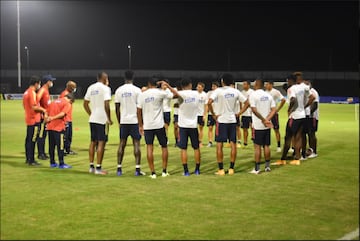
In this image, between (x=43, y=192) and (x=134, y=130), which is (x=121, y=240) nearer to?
(x=43, y=192)

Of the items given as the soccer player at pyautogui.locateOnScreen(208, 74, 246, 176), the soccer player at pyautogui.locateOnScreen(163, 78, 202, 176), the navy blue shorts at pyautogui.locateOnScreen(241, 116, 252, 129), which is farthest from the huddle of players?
the navy blue shorts at pyautogui.locateOnScreen(241, 116, 252, 129)

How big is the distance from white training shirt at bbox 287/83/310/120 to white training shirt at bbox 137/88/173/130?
293 cm

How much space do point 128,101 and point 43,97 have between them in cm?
273

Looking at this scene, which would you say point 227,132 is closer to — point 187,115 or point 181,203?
point 187,115

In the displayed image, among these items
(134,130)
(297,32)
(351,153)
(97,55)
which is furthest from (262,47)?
(134,130)

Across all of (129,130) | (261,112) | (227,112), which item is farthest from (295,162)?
(129,130)

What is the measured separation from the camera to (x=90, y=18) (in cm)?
5869

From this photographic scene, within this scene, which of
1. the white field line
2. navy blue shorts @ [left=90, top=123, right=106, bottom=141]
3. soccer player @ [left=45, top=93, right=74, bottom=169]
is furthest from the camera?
soccer player @ [left=45, top=93, right=74, bottom=169]

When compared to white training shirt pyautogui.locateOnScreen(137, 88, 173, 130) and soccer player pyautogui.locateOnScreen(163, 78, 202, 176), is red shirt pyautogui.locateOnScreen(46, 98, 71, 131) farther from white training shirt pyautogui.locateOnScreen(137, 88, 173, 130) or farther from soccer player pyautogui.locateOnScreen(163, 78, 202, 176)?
soccer player pyautogui.locateOnScreen(163, 78, 202, 176)

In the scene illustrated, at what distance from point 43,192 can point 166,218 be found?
2650 millimetres

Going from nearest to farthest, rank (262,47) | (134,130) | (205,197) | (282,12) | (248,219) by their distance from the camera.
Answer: (248,219), (205,197), (134,130), (282,12), (262,47)

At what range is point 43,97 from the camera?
37.4 feet

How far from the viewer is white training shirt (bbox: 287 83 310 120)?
35.4 ft

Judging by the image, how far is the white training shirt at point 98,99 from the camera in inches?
384
